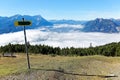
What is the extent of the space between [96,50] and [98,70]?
7145cm

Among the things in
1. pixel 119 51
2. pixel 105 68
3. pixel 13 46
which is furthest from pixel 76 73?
pixel 13 46

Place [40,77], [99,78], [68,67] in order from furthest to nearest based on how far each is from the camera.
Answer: [68,67] < [99,78] < [40,77]

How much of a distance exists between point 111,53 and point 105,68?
193 feet

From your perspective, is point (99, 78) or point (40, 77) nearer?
point (40, 77)

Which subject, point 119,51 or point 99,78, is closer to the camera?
point 99,78

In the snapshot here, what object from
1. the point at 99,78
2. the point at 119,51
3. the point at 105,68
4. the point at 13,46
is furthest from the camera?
the point at 13,46

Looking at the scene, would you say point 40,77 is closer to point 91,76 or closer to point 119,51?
point 91,76

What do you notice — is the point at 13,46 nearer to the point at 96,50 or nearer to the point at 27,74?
the point at 96,50

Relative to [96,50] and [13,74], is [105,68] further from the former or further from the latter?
[96,50]

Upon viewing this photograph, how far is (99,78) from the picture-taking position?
25.0 metres

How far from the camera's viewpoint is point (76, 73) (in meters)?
25.8

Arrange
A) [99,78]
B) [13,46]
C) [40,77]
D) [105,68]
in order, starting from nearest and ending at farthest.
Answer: [40,77], [99,78], [105,68], [13,46]

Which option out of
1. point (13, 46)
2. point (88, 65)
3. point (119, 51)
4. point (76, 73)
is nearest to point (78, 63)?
point (88, 65)

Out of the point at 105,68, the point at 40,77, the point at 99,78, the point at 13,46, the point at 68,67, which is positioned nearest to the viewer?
the point at 40,77
